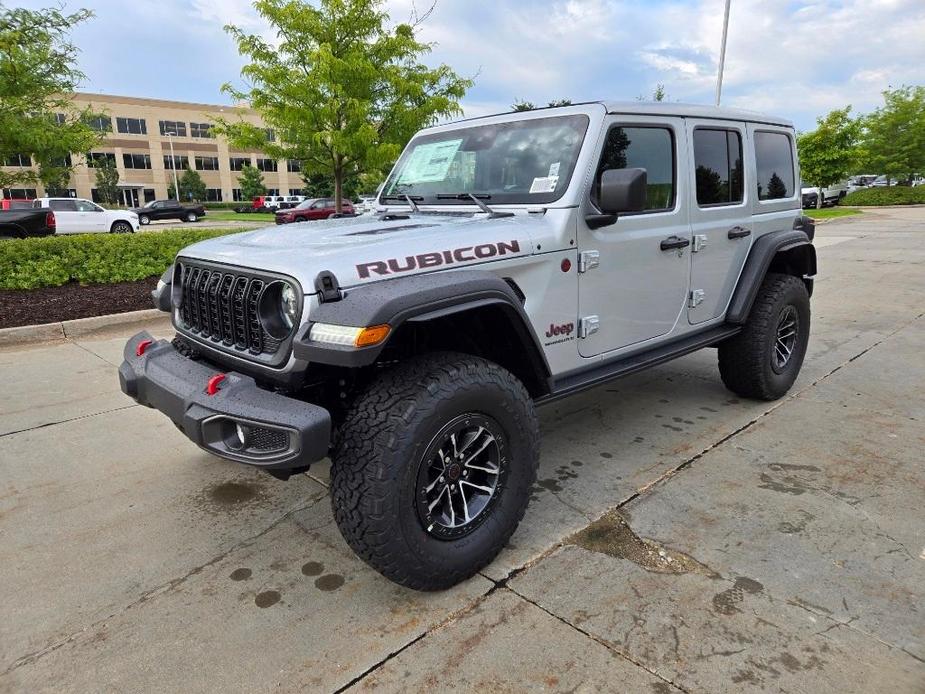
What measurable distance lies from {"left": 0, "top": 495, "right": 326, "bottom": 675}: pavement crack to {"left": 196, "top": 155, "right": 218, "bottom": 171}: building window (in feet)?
240

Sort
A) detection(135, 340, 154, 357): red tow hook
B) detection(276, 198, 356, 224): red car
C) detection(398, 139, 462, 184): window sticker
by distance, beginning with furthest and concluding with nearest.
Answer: detection(276, 198, 356, 224): red car
detection(398, 139, 462, 184): window sticker
detection(135, 340, 154, 357): red tow hook

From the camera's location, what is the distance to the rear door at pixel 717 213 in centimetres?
377

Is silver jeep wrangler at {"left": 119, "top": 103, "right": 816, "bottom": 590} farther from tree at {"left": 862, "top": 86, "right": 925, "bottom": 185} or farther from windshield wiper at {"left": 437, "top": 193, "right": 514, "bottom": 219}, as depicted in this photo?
tree at {"left": 862, "top": 86, "right": 925, "bottom": 185}

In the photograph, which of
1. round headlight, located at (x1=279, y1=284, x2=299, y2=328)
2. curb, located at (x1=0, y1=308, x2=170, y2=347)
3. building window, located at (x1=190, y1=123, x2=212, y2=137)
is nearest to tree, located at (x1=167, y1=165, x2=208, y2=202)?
building window, located at (x1=190, y1=123, x2=212, y2=137)

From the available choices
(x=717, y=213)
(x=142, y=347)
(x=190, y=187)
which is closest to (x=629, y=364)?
(x=717, y=213)

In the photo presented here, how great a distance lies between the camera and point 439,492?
2469mm

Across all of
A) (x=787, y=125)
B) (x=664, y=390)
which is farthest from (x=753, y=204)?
(x=664, y=390)

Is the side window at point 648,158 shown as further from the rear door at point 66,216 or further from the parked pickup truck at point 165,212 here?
the parked pickup truck at point 165,212

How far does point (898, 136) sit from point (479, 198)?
44.1 m

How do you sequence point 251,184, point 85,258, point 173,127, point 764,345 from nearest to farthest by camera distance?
point 764,345 < point 85,258 < point 251,184 < point 173,127

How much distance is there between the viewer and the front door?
3.13 m

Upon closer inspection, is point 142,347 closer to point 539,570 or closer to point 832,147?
point 539,570

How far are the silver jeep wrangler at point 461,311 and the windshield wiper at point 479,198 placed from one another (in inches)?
0.6

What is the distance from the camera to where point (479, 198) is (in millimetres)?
3336
